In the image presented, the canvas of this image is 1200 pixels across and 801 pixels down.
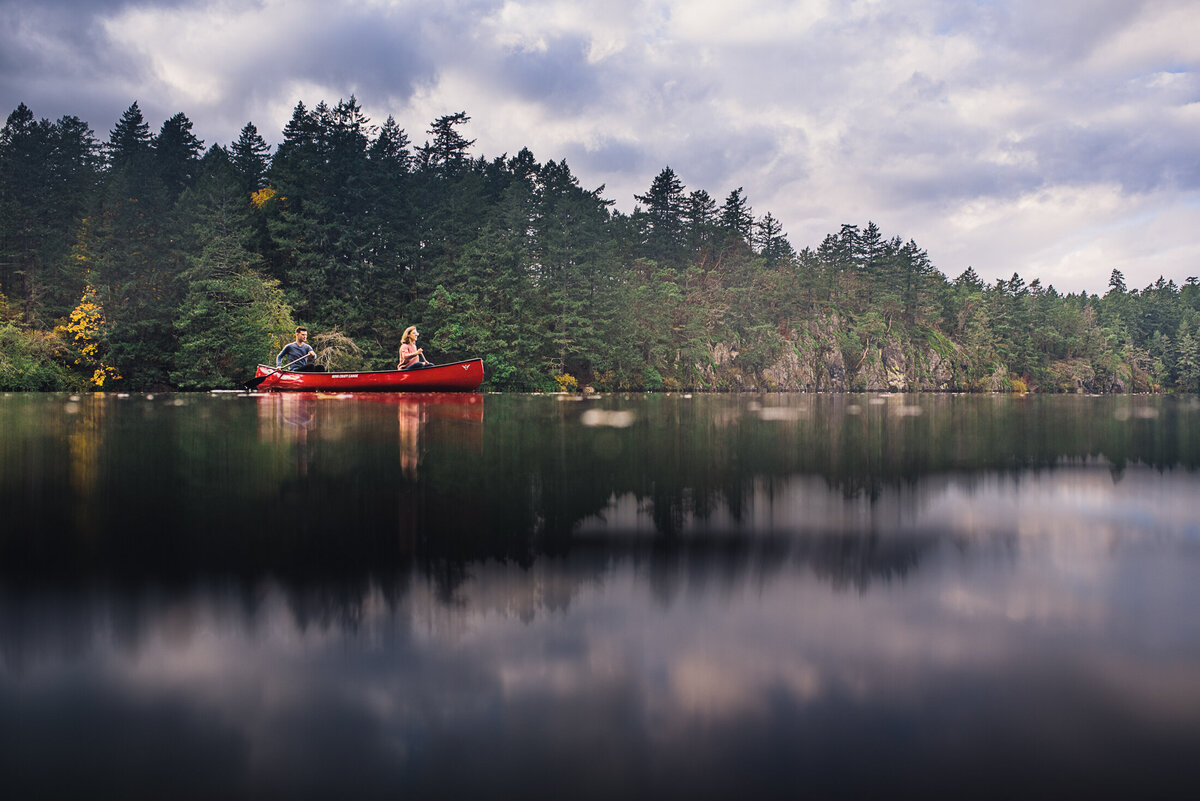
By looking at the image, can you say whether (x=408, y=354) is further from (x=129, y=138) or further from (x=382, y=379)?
(x=129, y=138)

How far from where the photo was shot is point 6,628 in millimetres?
3709

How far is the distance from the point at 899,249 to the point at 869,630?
107m

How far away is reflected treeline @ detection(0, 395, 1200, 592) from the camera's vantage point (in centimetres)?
534

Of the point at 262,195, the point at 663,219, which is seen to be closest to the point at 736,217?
the point at 663,219

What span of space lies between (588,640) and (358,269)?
165 feet

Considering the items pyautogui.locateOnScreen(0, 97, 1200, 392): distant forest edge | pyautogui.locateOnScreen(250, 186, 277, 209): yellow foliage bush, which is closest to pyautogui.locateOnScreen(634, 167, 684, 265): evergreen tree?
pyautogui.locateOnScreen(0, 97, 1200, 392): distant forest edge

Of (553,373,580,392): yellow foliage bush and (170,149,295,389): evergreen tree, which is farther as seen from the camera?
(553,373,580,392): yellow foliage bush

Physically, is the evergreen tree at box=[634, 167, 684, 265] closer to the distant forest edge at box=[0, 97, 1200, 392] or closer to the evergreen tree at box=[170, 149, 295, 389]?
→ the distant forest edge at box=[0, 97, 1200, 392]

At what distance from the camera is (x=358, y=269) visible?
49.3 meters

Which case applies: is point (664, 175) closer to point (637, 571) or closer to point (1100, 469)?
point (1100, 469)

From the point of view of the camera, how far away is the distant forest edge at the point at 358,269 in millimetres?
41812

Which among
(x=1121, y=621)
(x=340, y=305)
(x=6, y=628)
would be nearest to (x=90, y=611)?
(x=6, y=628)

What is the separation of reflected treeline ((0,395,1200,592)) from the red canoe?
33.8 feet

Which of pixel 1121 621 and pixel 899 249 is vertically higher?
pixel 899 249
